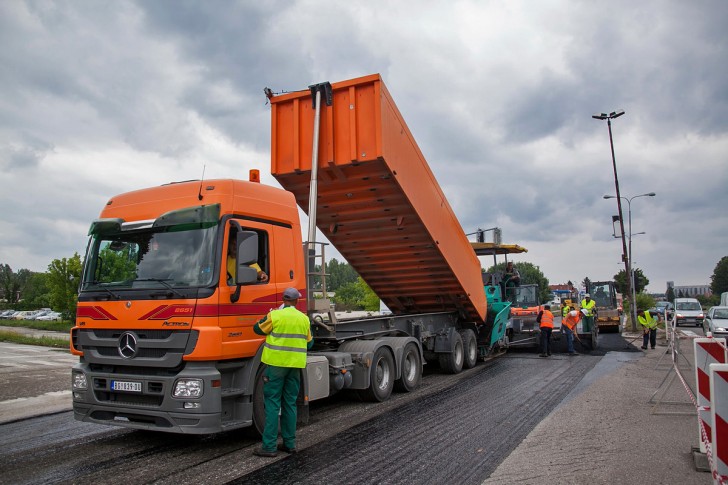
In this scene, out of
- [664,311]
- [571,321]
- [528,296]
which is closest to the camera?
[664,311]

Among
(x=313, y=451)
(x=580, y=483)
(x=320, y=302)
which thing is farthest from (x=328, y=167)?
(x=580, y=483)

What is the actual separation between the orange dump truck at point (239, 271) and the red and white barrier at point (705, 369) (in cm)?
387

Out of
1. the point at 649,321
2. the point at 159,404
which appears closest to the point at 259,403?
the point at 159,404

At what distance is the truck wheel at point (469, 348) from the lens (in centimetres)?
1123

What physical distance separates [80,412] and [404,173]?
5100 millimetres

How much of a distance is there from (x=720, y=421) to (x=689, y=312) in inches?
1140

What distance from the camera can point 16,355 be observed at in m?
16.6

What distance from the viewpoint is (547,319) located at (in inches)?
526

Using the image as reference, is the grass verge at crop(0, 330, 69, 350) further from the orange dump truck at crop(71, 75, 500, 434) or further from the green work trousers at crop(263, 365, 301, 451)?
the green work trousers at crop(263, 365, 301, 451)

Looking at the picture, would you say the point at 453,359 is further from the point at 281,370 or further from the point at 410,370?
the point at 281,370

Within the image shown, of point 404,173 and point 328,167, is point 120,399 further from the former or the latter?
point 404,173

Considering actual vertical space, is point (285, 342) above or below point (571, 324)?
above

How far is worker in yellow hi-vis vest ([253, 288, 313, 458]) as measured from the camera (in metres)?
5.01

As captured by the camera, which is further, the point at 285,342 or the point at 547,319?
the point at 547,319
